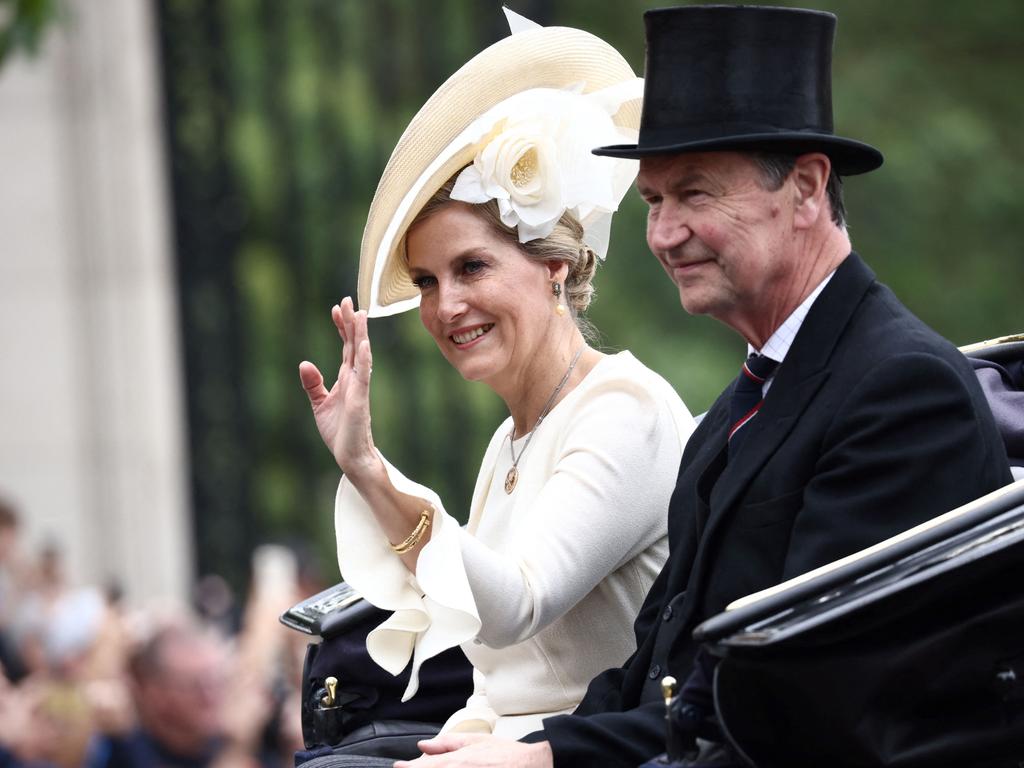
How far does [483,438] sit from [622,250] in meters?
2.88

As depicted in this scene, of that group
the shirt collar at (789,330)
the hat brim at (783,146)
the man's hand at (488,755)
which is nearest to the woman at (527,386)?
the man's hand at (488,755)

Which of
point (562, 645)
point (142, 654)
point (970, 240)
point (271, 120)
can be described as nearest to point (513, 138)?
point (562, 645)

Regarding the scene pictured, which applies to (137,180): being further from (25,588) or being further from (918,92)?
(918,92)

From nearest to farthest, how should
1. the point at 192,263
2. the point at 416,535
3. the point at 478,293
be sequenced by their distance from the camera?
the point at 416,535 < the point at 478,293 < the point at 192,263

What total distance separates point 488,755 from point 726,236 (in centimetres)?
88

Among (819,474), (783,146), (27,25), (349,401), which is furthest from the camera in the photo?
(27,25)

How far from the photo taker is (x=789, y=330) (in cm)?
282

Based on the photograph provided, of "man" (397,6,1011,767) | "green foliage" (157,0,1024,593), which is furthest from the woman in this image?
"green foliage" (157,0,1024,593)

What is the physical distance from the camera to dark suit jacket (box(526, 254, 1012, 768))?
256cm

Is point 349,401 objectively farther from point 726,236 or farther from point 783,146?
point 783,146

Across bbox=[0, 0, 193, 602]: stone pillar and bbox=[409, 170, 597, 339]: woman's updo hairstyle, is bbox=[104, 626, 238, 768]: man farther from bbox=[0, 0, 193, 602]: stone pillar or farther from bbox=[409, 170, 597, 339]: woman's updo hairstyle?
bbox=[409, 170, 597, 339]: woman's updo hairstyle

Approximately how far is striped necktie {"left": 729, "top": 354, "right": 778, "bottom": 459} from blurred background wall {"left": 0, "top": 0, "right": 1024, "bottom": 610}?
4398 millimetres

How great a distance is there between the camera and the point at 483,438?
7.66 metres

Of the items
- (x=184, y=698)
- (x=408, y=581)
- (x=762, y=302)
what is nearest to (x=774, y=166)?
(x=762, y=302)
